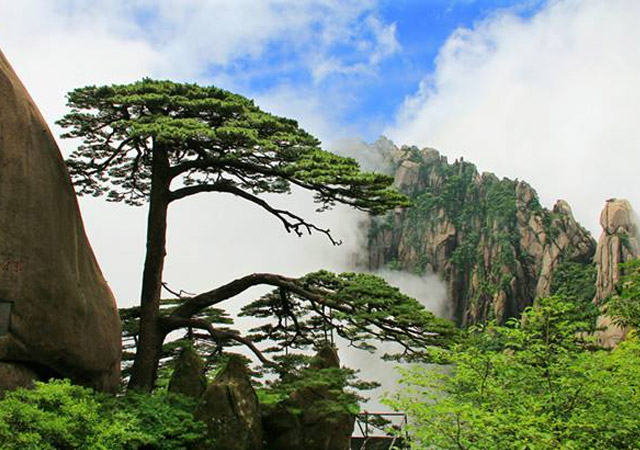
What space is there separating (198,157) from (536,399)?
901cm

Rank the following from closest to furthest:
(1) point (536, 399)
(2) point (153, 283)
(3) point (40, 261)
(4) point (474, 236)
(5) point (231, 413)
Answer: (1) point (536, 399)
(3) point (40, 261)
(5) point (231, 413)
(2) point (153, 283)
(4) point (474, 236)

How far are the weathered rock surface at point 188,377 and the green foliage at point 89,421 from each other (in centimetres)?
61

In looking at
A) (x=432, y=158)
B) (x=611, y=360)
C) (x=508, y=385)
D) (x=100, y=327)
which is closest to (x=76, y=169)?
(x=100, y=327)

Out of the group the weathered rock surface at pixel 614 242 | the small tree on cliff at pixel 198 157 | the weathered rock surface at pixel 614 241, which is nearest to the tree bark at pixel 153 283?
the small tree on cliff at pixel 198 157

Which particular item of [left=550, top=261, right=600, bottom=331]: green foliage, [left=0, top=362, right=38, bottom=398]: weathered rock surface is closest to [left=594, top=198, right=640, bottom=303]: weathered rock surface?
[left=550, top=261, right=600, bottom=331]: green foliage

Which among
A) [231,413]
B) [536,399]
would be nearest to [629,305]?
[536,399]

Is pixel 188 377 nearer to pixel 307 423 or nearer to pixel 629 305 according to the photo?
pixel 307 423

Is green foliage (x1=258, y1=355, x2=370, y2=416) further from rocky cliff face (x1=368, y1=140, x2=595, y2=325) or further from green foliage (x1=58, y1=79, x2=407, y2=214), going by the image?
rocky cliff face (x1=368, y1=140, x2=595, y2=325)

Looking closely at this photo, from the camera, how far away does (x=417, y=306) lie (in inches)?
447

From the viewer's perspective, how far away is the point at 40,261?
30.8 feet

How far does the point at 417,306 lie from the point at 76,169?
8575mm

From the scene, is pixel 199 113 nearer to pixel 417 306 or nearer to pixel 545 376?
pixel 417 306

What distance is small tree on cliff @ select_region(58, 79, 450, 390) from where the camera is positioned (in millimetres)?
11352

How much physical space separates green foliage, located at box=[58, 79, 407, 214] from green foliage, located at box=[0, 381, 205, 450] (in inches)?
187
